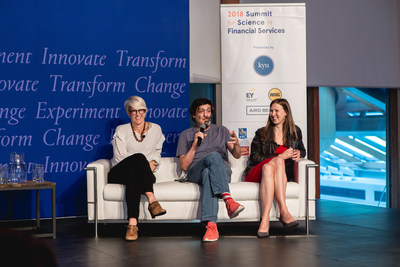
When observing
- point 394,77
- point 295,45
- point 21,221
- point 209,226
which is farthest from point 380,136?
point 21,221

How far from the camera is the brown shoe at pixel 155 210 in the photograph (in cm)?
393

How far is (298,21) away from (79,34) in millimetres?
2240

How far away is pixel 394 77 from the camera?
725cm

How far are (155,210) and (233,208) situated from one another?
580 millimetres

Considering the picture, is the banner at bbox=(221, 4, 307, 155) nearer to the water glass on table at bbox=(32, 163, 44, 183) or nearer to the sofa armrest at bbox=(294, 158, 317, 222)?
the sofa armrest at bbox=(294, 158, 317, 222)

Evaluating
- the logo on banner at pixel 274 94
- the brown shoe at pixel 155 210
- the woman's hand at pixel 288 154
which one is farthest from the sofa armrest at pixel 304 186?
the logo on banner at pixel 274 94

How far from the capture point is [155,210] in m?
3.93

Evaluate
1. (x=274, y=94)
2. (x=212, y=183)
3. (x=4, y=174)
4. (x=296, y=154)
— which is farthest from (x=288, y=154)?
(x=4, y=174)

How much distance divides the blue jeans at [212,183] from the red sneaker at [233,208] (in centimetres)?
12

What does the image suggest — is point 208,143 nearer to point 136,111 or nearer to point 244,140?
point 136,111

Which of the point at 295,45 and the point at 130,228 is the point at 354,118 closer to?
the point at 295,45

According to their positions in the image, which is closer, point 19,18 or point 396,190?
point 19,18

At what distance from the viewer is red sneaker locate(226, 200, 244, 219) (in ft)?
12.7

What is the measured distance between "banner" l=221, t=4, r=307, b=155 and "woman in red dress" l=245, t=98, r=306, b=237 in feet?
3.19
